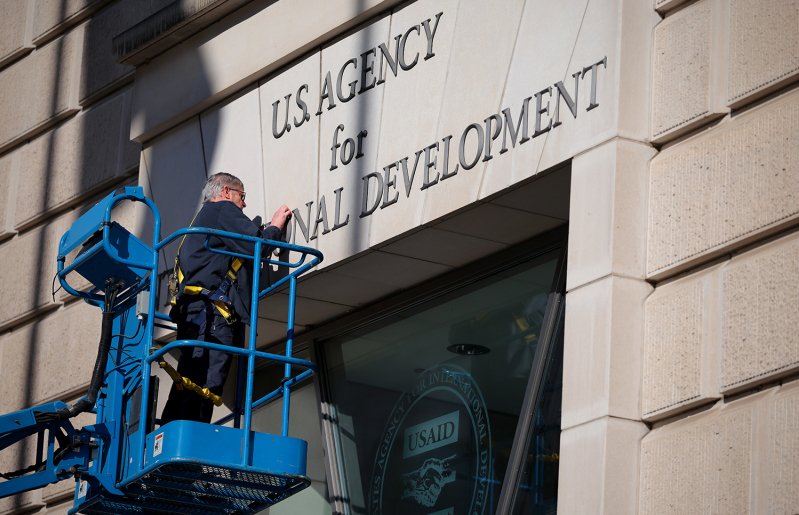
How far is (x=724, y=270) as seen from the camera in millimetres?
5129

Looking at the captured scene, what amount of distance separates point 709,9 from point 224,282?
294 centimetres

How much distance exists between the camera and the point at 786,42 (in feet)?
16.8

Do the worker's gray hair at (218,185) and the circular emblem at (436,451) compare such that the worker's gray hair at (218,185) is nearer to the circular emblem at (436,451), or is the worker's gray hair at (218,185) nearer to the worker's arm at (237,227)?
the worker's arm at (237,227)

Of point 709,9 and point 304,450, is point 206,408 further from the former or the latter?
point 709,9

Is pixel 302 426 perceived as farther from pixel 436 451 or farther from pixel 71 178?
pixel 71 178

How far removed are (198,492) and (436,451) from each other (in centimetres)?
152

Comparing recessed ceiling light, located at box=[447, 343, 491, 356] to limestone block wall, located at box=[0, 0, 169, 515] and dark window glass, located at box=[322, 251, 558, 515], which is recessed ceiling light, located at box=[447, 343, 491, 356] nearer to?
dark window glass, located at box=[322, 251, 558, 515]

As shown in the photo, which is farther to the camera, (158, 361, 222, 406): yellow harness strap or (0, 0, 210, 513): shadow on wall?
(0, 0, 210, 513): shadow on wall

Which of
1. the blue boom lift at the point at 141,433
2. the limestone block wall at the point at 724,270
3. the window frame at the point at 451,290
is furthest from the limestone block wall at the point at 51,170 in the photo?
the limestone block wall at the point at 724,270

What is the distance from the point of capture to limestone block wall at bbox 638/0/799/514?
4766 mm

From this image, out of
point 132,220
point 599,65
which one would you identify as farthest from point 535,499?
point 132,220

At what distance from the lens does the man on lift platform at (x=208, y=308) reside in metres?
6.41

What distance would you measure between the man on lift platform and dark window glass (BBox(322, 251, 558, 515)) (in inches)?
48.1

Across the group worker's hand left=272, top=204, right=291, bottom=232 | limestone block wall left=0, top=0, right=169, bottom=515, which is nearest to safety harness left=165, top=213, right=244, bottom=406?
worker's hand left=272, top=204, right=291, bottom=232
